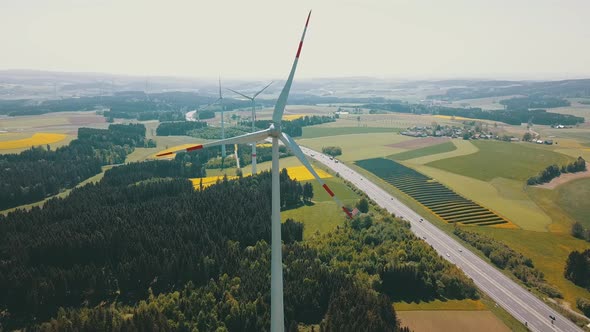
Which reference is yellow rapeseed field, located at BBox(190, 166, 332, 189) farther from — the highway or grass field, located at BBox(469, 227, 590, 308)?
grass field, located at BBox(469, 227, 590, 308)

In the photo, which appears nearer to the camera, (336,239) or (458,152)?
(336,239)

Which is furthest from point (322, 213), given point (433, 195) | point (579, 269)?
point (579, 269)

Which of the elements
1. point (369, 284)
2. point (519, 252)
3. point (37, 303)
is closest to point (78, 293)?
point (37, 303)

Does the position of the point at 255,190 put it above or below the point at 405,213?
above

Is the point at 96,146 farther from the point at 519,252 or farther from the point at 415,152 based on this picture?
the point at 519,252

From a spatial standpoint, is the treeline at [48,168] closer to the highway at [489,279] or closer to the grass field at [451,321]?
the highway at [489,279]

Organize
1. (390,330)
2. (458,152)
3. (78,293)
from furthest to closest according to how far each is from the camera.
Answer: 1. (458,152)
2. (78,293)
3. (390,330)

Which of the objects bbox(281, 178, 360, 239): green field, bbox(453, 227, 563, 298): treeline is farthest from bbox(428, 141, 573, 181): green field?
bbox(453, 227, 563, 298): treeline

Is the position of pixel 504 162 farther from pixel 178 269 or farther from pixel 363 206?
pixel 178 269
